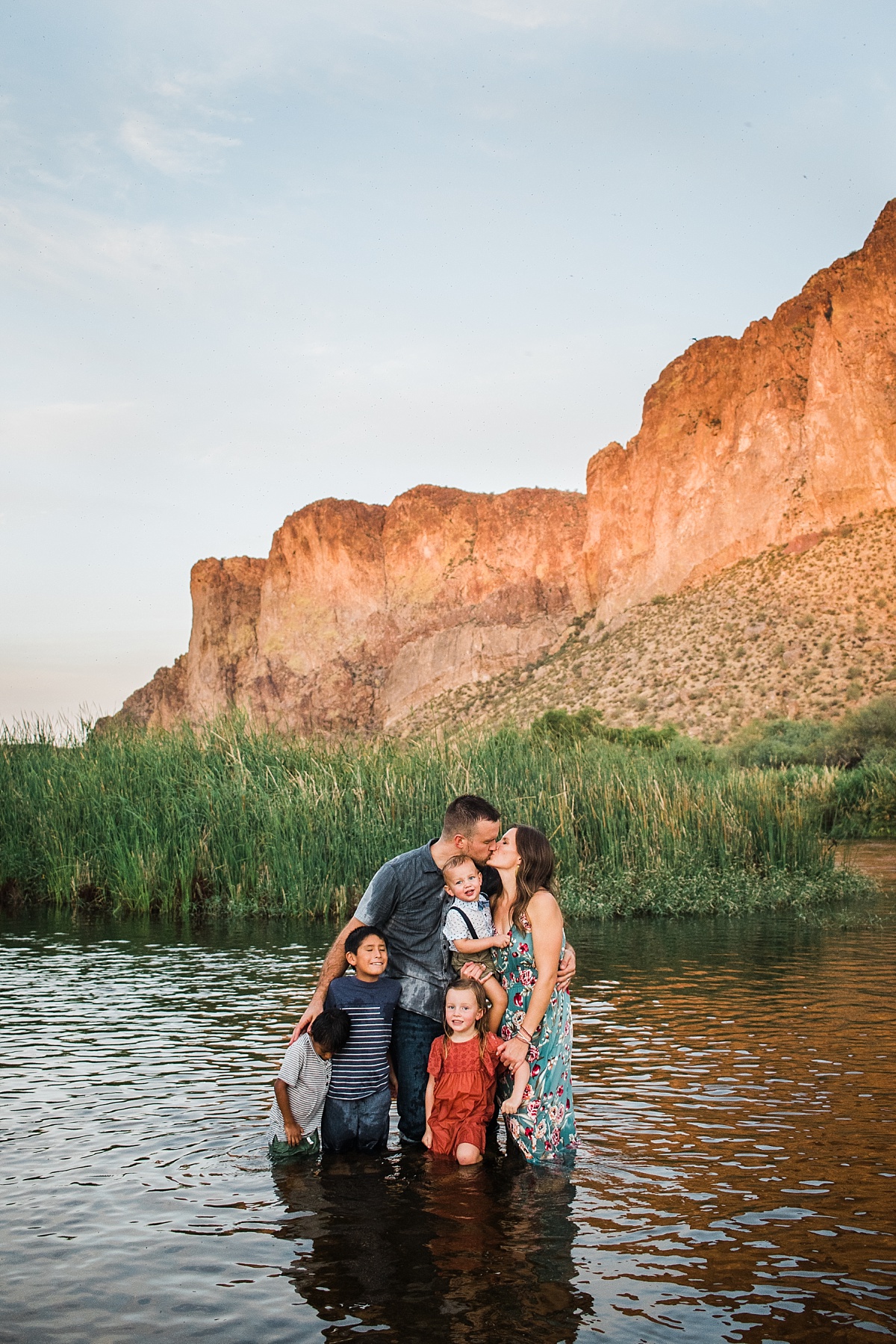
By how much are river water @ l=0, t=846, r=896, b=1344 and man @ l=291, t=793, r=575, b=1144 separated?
371 mm

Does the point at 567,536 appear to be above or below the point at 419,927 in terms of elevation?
above

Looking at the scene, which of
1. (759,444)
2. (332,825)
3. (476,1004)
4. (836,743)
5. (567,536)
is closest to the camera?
(476,1004)

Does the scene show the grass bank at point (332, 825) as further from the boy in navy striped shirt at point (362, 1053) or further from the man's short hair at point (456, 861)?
the man's short hair at point (456, 861)

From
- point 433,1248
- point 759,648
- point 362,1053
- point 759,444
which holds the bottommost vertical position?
point 433,1248

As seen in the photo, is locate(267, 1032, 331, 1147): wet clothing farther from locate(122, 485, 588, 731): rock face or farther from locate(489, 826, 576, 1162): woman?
locate(122, 485, 588, 731): rock face

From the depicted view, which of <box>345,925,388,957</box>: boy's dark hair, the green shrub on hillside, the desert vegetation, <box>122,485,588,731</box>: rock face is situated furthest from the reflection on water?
<box>122,485,588,731</box>: rock face

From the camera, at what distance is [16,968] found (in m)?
10.2

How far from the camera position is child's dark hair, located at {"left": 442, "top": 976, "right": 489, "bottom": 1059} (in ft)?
16.1

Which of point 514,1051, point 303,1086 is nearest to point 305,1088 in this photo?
point 303,1086

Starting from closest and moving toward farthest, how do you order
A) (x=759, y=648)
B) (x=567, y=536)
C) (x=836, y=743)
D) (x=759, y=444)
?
(x=836, y=743)
(x=759, y=648)
(x=759, y=444)
(x=567, y=536)

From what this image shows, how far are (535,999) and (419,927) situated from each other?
2.29ft

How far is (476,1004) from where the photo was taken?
4883mm

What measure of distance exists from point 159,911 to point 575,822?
16.6ft

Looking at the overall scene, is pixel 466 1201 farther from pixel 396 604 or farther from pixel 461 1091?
pixel 396 604
